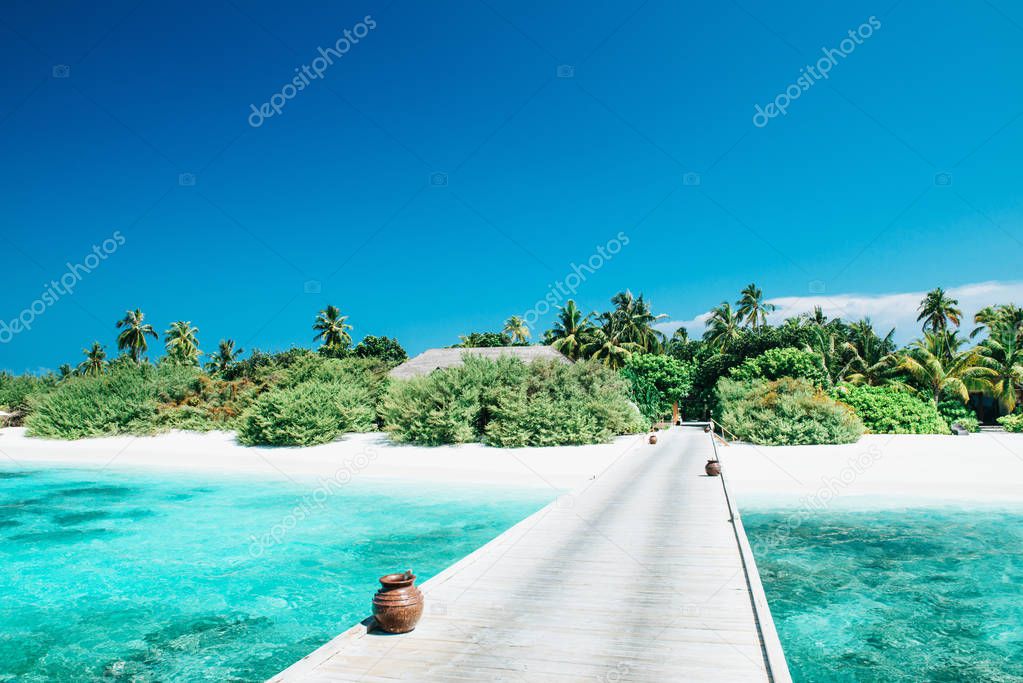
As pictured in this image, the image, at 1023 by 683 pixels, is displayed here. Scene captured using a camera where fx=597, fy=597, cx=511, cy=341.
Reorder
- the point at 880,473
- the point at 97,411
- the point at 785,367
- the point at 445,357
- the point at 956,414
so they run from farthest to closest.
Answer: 1. the point at 445,357
2. the point at 785,367
3. the point at 956,414
4. the point at 97,411
5. the point at 880,473

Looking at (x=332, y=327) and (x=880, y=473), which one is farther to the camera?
(x=332, y=327)

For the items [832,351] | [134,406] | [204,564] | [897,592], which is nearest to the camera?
[897,592]

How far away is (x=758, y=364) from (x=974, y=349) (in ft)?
41.0

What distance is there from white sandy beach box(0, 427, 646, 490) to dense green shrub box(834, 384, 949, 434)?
1173 cm

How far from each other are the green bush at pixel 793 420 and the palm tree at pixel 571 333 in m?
28.8

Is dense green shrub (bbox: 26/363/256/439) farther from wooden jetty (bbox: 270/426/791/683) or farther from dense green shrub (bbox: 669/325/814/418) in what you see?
dense green shrub (bbox: 669/325/814/418)

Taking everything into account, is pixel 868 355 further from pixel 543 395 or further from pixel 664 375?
pixel 543 395

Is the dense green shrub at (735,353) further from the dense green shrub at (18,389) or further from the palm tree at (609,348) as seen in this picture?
the dense green shrub at (18,389)

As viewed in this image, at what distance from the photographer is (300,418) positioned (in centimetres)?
2550

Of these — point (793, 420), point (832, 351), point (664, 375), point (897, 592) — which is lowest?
point (897, 592)

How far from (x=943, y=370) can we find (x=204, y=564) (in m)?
40.0

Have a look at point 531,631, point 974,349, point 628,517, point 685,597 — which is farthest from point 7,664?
point 974,349

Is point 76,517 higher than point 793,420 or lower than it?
lower

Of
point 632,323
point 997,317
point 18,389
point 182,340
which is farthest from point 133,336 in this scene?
point 997,317
